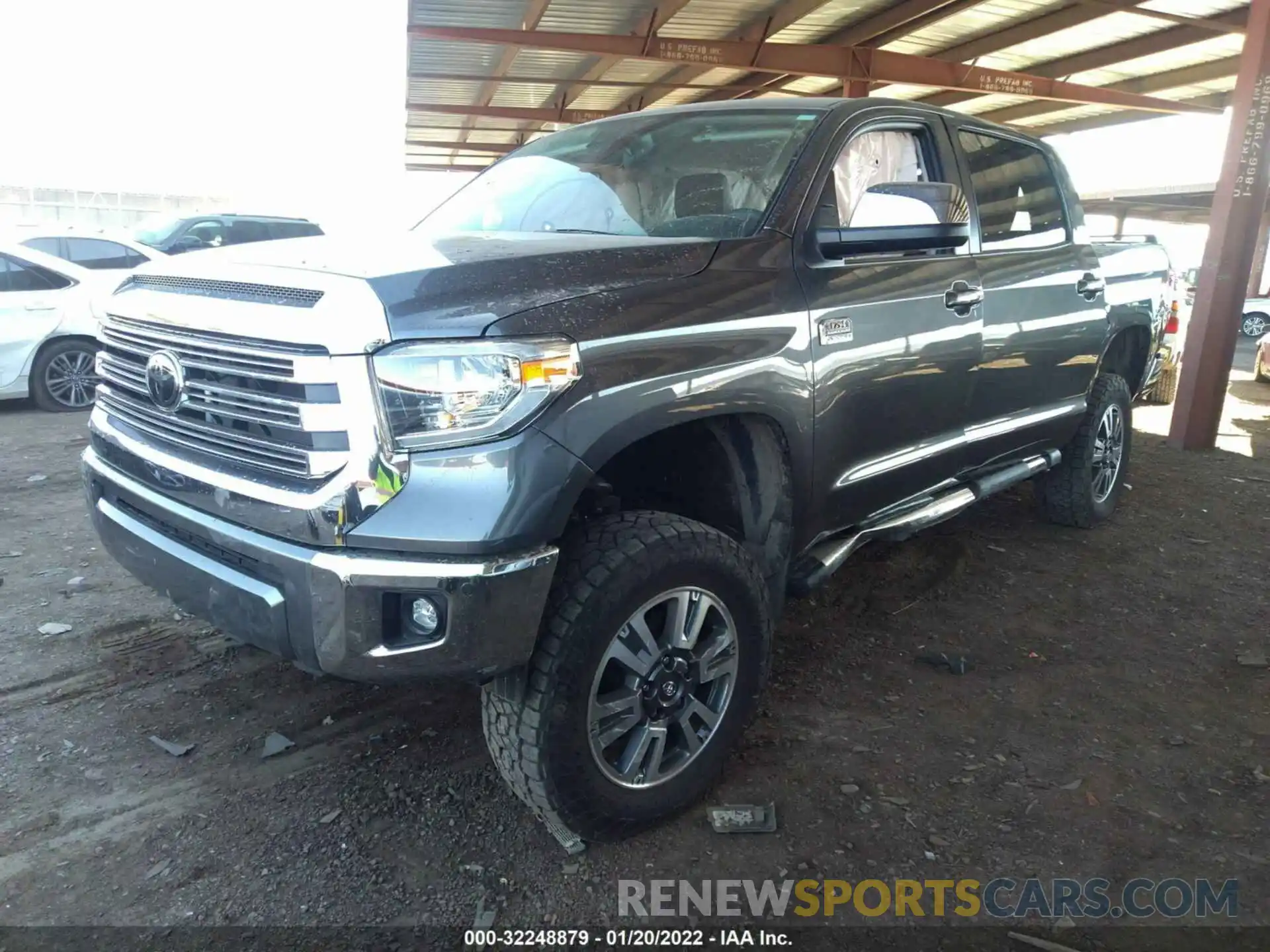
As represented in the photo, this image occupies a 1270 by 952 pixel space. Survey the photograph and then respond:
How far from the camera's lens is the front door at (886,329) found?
2809 mm

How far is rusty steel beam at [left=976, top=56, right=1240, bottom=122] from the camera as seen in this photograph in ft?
41.4

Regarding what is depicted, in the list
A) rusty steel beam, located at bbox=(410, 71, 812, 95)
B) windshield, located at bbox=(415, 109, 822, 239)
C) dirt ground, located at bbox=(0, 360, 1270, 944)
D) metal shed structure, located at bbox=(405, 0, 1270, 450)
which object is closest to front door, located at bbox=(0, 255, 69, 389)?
dirt ground, located at bbox=(0, 360, 1270, 944)

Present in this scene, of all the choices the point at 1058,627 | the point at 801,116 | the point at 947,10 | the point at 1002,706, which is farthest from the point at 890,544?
the point at 947,10

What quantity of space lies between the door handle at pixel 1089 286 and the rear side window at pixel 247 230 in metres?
9.56

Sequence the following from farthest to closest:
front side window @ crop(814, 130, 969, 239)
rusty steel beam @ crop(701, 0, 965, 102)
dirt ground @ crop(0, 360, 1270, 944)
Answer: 1. rusty steel beam @ crop(701, 0, 965, 102)
2. front side window @ crop(814, 130, 969, 239)
3. dirt ground @ crop(0, 360, 1270, 944)

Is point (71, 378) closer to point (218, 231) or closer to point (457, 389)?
point (218, 231)

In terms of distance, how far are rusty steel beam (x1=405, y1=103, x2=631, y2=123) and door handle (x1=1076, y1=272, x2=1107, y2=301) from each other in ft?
43.1

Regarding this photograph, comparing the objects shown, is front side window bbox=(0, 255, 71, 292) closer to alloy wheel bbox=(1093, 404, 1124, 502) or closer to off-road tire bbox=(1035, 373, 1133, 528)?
off-road tire bbox=(1035, 373, 1133, 528)

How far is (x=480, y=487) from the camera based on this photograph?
6.48 ft

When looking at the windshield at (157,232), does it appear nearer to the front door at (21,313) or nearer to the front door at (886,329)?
the front door at (21,313)

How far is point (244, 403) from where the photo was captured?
2182 millimetres

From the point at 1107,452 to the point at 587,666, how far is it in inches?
160

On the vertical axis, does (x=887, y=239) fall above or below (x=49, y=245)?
above

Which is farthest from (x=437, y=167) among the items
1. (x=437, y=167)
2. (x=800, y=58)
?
(x=800, y=58)
